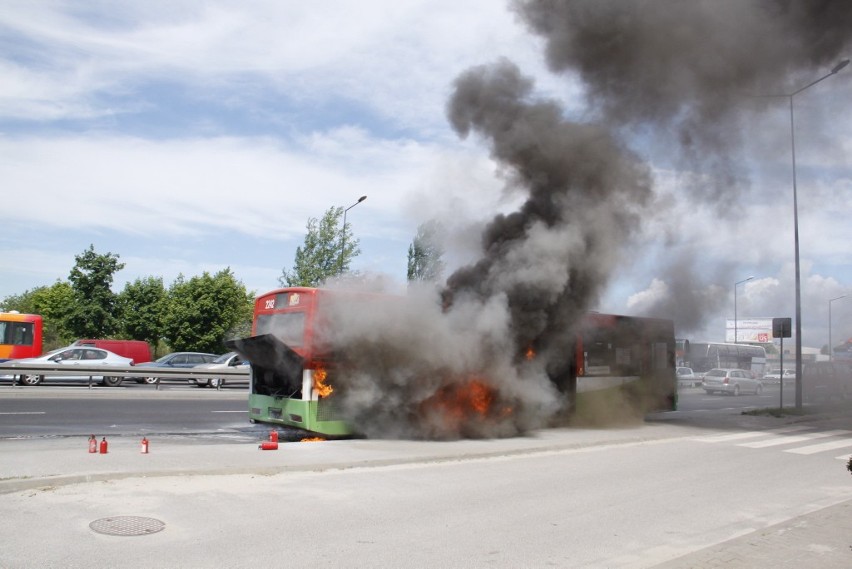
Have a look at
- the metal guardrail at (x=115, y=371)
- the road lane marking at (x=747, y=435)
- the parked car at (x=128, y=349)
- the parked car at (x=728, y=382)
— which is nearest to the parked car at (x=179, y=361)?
the metal guardrail at (x=115, y=371)

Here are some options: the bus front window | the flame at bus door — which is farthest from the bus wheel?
the flame at bus door

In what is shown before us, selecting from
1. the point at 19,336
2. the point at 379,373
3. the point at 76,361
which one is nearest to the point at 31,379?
the point at 76,361

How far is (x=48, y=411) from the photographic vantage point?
1412 centimetres

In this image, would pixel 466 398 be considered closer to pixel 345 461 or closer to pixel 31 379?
pixel 345 461

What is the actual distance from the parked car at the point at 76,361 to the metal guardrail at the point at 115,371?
157 mm

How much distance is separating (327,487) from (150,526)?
2.18 metres

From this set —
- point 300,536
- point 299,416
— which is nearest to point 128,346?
point 299,416

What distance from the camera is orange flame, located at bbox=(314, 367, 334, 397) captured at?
1010cm

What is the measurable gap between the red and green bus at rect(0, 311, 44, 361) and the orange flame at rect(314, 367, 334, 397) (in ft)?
60.7

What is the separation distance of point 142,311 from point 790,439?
3669 cm

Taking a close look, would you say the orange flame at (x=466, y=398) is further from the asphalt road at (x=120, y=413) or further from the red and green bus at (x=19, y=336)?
the red and green bus at (x=19, y=336)

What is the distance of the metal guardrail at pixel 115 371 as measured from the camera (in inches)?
776

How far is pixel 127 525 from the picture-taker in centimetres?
546

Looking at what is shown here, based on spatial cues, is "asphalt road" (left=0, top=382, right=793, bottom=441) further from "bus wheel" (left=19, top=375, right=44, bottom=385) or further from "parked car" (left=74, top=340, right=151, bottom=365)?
"parked car" (left=74, top=340, right=151, bottom=365)
